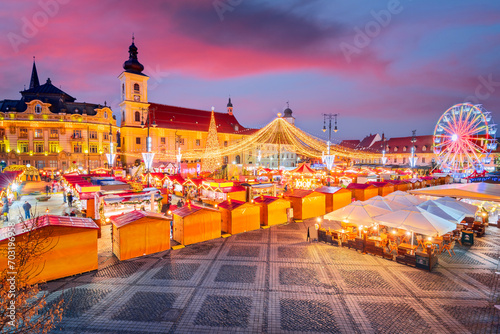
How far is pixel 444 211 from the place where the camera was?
1393 cm

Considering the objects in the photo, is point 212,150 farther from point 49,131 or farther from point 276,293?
point 49,131

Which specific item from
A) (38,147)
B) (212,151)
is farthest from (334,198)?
(38,147)

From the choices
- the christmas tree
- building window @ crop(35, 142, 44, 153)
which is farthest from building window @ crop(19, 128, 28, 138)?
the christmas tree

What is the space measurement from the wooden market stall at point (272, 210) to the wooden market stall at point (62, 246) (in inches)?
388

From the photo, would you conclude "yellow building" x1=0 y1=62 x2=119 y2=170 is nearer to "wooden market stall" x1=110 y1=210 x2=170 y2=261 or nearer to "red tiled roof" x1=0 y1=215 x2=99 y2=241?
"red tiled roof" x1=0 y1=215 x2=99 y2=241

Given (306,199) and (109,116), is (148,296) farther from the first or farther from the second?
(109,116)

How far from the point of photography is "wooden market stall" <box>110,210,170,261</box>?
11.5 metres

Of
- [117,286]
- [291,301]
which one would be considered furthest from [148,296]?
[291,301]

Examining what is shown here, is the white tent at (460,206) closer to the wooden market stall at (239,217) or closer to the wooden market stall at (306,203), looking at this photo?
the wooden market stall at (306,203)

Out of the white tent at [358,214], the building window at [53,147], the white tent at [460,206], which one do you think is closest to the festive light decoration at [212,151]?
the white tent at [358,214]

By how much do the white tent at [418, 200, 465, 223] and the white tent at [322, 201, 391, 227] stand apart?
285cm

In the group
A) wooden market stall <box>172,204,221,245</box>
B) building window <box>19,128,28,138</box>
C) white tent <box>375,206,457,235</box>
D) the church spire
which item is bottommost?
wooden market stall <box>172,204,221,245</box>

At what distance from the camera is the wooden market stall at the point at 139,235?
37.7 feet

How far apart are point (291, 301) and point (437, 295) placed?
503 cm
